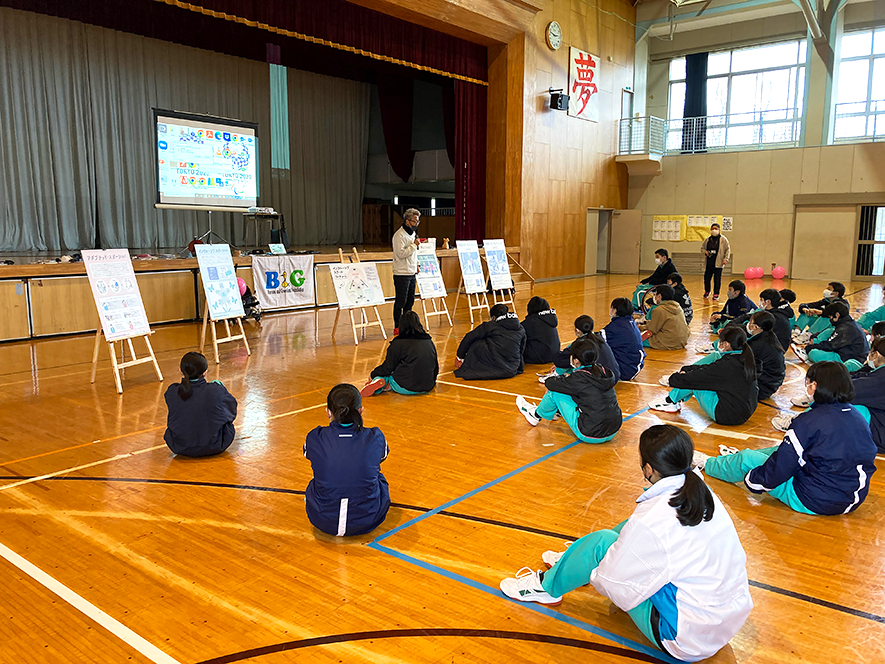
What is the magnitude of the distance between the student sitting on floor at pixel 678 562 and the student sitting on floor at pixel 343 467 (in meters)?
1.35

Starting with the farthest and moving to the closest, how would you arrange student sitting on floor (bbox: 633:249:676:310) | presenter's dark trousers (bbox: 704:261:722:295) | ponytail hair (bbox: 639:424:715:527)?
presenter's dark trousers (bbox: 704:261:722:295), student sitting on floor (bbox: 633:249:676:310), ponytail hair (bbox: 639:424:715:527)

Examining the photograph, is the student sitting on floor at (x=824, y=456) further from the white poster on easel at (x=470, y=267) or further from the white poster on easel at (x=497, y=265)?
the white poster on easel at (x=497, y=265)

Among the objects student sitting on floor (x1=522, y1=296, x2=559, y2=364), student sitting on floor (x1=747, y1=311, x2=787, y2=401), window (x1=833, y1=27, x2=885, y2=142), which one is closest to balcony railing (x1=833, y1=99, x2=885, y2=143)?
window (x1=833, y1=27, x2=885, y2=142)

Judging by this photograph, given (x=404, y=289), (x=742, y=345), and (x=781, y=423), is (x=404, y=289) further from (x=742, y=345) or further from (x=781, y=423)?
(x=781, y=423)

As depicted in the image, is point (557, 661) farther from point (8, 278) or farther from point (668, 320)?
point (8, 278)

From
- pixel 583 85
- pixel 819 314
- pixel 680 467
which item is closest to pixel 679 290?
pixel 819 314

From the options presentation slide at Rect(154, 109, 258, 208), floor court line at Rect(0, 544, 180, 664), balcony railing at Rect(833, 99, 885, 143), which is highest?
balcony railing at Rect(833, 99, 885, 143)

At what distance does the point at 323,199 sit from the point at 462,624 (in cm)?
1925

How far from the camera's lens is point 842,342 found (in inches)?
275

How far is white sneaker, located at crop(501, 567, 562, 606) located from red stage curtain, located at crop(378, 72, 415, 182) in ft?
63.1

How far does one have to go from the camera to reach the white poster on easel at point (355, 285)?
30.7 feet

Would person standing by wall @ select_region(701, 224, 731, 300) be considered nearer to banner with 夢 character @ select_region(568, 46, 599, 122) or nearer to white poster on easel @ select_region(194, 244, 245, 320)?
banner with 夢 character @ select_region(568, 46, 599, 122)

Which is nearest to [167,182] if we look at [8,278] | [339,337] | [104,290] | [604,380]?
[8,278]

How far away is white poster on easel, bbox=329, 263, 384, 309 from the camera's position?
9.34 m
